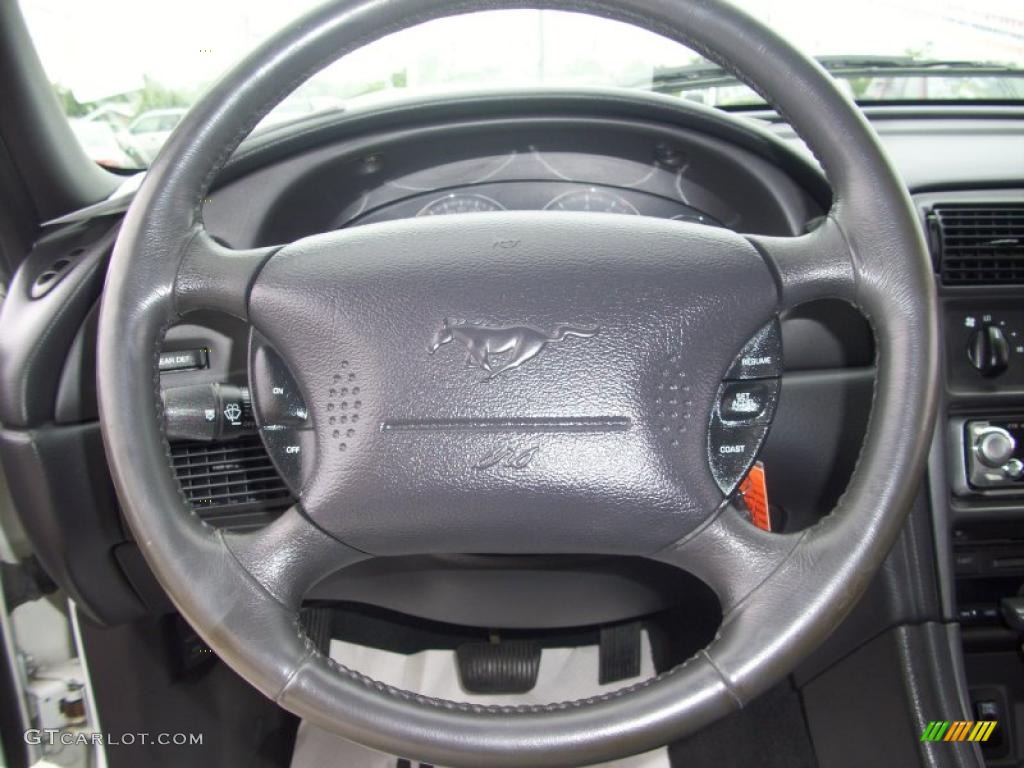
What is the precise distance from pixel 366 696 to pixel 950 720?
0.92 metres

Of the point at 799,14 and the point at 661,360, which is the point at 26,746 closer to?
the point at 661,360

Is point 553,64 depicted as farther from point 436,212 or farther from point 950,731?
point 950,731

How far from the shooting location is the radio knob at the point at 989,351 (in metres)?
1.20

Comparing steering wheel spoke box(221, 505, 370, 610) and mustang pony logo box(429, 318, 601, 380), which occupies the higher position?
mustang pony logo box(429, 318, 601, 380)

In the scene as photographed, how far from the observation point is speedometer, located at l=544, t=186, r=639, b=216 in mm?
1320

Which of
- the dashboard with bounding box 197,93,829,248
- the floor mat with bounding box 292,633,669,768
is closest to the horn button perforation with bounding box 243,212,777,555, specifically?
the dashboard with bounding box 197,93,829,248

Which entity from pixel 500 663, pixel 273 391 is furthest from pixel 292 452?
pixel 500 663

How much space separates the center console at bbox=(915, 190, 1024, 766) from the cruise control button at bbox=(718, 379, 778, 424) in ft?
1.59

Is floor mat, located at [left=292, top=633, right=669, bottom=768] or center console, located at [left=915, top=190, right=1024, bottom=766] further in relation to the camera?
floor mat, located at [left=292, top=633, right=669, bottom=768]

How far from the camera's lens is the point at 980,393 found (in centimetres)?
122

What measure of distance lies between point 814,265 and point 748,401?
0.44 ft

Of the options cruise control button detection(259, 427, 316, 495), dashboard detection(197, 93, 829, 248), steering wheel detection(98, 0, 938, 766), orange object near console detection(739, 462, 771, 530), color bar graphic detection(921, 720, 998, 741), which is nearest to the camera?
steering wheel detection(98, 0, 938, 766)

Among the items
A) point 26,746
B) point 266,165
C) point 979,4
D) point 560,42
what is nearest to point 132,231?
point 266,165

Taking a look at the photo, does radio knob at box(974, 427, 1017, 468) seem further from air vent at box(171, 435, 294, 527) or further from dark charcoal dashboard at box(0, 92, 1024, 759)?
air vent at box(171, 435, 294, 527)
